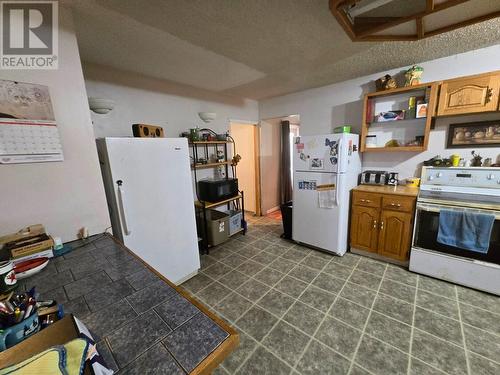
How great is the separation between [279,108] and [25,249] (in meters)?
3.67

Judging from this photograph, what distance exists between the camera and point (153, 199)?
1910 millimetres

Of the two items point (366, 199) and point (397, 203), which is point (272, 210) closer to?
point (366, 199)

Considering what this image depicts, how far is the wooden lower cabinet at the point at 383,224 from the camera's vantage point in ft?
7.36

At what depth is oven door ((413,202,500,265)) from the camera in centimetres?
181

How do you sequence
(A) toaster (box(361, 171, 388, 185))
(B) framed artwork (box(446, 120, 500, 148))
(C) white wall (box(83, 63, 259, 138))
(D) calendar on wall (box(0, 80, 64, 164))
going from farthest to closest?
(A) toaster (box(361, 171, 388, 185))
(C) white wall (box(83, 63, 259, 138))
(B) framed artwork (box(446, 120, 500, 148))
(D) calendar on wall (box(0, 80, 64, 164))

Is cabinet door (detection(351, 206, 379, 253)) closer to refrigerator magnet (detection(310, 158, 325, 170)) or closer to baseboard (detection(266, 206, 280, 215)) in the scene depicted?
refrigerator magnet (detection(310, 158, 325, 170))

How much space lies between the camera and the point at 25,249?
114 centimetres

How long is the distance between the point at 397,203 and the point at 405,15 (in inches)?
69.3

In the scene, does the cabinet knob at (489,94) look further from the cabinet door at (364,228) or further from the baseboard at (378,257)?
the baseboard at (378,257)

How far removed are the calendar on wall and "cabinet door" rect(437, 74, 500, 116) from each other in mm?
3474

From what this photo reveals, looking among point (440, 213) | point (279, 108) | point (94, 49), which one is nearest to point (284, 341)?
point (440, 213)

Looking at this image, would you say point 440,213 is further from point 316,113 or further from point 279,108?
point 279,108

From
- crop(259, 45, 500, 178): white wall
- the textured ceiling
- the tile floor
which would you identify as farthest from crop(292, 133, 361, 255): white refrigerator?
the textured ceiling

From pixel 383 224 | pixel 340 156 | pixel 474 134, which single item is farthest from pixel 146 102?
pixel 474 134
